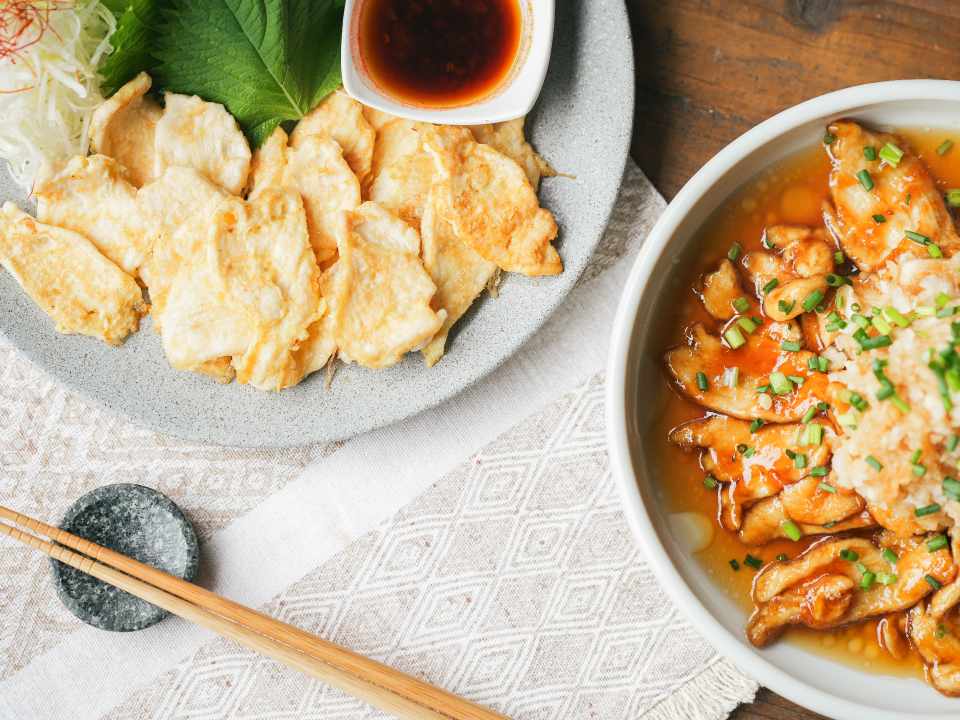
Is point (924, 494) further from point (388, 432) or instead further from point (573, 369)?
point (388, 432)

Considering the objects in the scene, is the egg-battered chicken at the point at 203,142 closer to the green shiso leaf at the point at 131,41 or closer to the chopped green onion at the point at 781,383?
the green shiso leaf at the point at 131,41

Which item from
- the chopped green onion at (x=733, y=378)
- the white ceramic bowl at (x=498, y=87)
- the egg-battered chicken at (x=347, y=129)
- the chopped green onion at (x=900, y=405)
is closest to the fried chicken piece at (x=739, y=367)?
the chopped green onion at (x=733, y=378)

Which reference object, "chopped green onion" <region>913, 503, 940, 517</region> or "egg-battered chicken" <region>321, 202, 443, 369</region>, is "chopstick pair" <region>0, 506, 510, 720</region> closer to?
"egg-battered chicken" <region>321, 202, 443, 369</region>

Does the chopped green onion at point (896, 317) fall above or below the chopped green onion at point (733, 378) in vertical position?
above

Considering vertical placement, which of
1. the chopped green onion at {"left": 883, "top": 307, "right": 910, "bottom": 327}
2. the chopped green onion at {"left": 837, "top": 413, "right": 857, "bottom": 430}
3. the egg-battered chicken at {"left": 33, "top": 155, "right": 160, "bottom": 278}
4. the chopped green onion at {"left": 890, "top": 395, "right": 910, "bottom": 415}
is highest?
the egg-battered chicken at {"left": 33, "top": 155, "right": 160, "bottom": 278}

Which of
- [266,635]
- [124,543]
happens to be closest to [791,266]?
[266,635]

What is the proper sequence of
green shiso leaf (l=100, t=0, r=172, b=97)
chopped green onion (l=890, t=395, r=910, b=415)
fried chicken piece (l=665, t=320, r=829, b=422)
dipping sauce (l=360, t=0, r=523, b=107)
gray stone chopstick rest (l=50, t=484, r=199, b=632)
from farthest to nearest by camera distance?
gray stone chopstick rest (l=50, t=484, r=199, b=632) → dipping sauce (l=360, t=0, r=523, b=107) → green shiso leaf (l=100, t=0, r=172, b=97) → fried chicken piece (l=665, t=320, r=829, b=422) → chopped green onion (l=890, t=395, r=910, b=415)

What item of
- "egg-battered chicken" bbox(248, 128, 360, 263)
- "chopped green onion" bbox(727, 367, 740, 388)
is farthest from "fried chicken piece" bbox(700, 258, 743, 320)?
"egg-battered chicken" bbox(248, 128, 360, 263)
